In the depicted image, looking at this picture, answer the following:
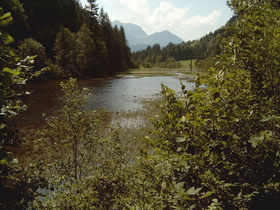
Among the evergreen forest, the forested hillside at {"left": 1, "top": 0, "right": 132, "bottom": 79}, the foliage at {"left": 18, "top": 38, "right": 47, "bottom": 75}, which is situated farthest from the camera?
the forested hillside at {"left": 1, "top": 0, "right": 132, "bottom": 79}

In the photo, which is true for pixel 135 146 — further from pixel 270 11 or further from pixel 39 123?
pixel 270 11

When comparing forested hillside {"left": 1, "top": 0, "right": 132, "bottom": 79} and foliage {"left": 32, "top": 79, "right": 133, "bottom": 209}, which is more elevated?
forested hillside {"left": 1, "top": 0, "right": 132, "bottom": 79}

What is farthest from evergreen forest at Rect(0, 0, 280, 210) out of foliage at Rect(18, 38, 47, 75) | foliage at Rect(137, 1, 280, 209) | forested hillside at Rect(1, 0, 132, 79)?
foliage at Rect(18, 38, 47, 75)

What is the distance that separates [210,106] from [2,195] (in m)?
3.23

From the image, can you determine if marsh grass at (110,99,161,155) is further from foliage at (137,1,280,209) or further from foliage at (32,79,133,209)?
foliage at (137,1,280,209)

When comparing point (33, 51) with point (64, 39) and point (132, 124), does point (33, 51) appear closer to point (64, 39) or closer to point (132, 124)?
point (64, 39)

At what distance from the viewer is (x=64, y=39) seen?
5981 centimetres

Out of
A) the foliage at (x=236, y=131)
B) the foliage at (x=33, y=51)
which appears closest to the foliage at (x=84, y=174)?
the foliage at (x=236, y=131)

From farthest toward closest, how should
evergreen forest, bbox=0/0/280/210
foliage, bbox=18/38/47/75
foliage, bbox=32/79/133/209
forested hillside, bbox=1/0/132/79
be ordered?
forested hillside, bbox=1/0/132/79, foliage, bbox=18/38/47/75, foliage, bbox=32/79/133/209, evergreen forest, bbox=0/0/280/210

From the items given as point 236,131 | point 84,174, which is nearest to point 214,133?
point 236,131

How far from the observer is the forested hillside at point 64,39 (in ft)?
185

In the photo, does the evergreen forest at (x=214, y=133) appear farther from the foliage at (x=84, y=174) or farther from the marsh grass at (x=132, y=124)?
the marsh grass at (x=132, y=124)

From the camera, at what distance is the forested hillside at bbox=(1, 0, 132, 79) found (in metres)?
56.3

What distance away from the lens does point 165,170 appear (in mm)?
3342
